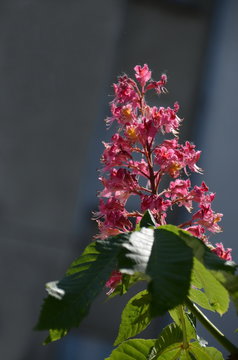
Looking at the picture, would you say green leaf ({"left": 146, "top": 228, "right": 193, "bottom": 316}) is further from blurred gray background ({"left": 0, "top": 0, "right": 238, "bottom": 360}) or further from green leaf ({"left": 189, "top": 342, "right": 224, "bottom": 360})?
blurred gray background ({"left": 0, "top": 0, "right": 238, "bottom": 360})

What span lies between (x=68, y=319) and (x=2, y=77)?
4.58m

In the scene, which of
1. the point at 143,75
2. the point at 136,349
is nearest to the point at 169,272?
the point at 136,349

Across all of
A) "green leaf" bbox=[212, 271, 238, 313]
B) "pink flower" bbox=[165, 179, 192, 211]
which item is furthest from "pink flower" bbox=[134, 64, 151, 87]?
"green leaf" bbox=[212, 271, 238, 313]

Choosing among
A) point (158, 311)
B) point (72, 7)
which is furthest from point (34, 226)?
point (158, 311)

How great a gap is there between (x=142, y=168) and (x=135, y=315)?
0.17 metres

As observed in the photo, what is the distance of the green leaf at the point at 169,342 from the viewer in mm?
746

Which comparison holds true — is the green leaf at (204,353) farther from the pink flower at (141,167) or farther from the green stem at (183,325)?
the pink flower at (141,167)

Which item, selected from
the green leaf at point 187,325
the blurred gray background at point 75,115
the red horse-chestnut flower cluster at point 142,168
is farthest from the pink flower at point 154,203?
the blurred gray background at point 75,115

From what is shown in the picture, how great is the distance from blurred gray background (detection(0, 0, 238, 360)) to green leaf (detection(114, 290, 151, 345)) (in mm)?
3794

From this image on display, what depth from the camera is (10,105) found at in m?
4.95

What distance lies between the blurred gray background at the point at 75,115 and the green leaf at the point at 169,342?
150 inches

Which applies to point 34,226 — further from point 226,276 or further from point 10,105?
point 226,276

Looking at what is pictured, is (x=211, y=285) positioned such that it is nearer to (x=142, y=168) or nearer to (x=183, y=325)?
(x=183, y=325)

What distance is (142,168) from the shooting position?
83 cm
